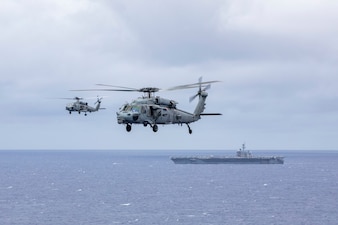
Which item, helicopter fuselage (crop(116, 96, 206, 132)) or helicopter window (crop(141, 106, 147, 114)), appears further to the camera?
helicopter window (crop(141, 106, 147, 114))

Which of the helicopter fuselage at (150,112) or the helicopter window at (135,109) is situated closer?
the helicopter fuselage at (150,112)

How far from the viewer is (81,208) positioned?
18550cm

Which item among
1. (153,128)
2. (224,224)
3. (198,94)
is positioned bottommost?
(224,224)

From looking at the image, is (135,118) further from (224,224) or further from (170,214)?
(170,214)

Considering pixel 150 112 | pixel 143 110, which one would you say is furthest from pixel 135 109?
pixel 150 112

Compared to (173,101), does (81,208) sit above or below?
below

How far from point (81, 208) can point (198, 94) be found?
151m

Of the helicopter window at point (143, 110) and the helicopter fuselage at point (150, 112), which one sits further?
the helicopter window at point (143, 110)

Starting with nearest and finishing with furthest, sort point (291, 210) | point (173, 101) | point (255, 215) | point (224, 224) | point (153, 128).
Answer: point (153, 128)
point (173, 101)
point (224, 224)
point (255, 215)
point (291, 210)

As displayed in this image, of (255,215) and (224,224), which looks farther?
Answer: (255,215)

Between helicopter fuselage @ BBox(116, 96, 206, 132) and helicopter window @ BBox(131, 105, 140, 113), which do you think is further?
helicopter window @ BBox(131, 105, 140, 113)

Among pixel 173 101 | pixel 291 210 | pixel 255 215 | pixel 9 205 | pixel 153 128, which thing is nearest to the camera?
pixel 153 128

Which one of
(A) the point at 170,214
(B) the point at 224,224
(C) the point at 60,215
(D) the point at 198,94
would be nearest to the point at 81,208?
(C) the point at 60,215

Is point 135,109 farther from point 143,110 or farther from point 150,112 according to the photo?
point 150,112
